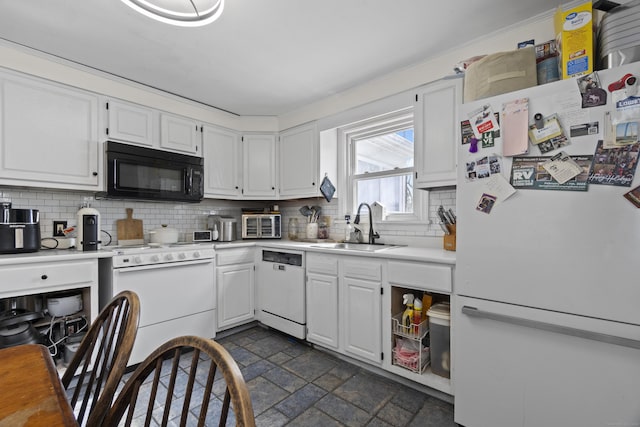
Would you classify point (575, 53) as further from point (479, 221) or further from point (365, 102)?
point (365, 102)

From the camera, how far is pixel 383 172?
2.93 m

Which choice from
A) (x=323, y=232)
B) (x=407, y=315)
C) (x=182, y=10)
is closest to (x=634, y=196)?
(x=407, y=315)

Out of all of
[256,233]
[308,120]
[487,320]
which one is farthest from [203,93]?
[487,320]

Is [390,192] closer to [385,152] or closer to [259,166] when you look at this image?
[385,152]

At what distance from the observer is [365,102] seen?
8.98 ft

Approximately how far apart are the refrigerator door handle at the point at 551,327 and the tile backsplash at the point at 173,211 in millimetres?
985

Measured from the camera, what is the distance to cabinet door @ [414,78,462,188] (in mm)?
2072

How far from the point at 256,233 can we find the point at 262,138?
1122 mm

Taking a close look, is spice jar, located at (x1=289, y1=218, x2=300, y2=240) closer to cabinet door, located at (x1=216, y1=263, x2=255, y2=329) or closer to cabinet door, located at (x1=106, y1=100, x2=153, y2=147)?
cabinet door, located at (x1=216, y1=263, x2=255, y2=329)

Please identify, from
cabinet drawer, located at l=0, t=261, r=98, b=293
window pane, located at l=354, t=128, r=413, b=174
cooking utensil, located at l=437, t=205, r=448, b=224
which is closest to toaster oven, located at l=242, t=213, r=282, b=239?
window pane, located at l=354, t=128, r=413, b=174

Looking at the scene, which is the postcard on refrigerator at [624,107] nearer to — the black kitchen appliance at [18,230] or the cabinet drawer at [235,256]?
the cabinet drawer at [235,256]

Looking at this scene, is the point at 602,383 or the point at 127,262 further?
the point at 127,262

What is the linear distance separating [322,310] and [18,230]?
2223mm

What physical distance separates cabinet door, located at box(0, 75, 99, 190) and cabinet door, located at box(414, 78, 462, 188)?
2.62 metres
